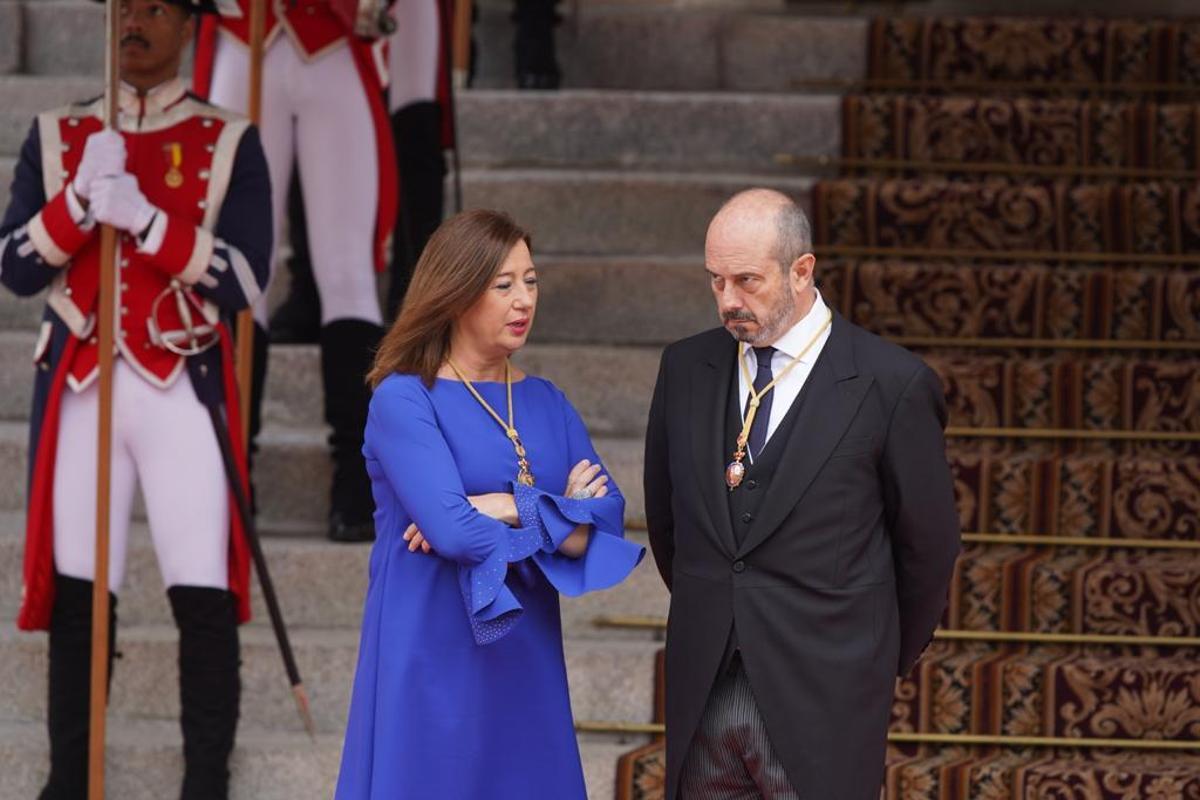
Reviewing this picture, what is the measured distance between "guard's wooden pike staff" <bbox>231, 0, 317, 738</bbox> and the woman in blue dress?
1.00 meters

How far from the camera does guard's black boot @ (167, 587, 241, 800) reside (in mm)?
4272

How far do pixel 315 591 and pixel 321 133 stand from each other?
3.49 feet

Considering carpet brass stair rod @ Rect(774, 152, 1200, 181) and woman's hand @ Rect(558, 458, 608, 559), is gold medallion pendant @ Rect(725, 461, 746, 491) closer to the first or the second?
woman's hand @ Rect(558, 458, 608, 559)

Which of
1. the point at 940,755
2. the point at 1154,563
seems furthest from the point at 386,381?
the point at 1154,563

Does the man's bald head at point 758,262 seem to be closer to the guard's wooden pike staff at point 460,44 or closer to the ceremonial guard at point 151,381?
the ceremonial guard at point 151,381

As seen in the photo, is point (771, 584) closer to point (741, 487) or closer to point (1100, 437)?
point (741, 487)

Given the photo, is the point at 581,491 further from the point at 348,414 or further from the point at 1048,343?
the point at 1048,343

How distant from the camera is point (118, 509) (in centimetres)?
425

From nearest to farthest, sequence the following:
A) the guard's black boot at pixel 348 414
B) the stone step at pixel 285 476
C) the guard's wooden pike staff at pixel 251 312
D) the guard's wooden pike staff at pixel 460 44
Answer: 1. the guard's wooden pike staff at pixel 251 312
2. the guard's black boot at pixel 348 414
3. the stone step at pixel 285 476
4. the guard's wooden pike staff at pixel 460 44

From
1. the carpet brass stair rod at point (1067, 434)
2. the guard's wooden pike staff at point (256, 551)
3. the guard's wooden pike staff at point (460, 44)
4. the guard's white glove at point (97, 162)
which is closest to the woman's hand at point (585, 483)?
the guard's wooden pike staff at point (256, 551)

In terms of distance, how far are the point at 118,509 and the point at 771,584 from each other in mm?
1662

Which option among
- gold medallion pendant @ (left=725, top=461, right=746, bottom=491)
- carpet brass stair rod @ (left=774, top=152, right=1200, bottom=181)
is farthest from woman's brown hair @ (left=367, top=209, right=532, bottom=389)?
carpet brass stair rod @ (left=774, top=152, right=1200, bottom=181)

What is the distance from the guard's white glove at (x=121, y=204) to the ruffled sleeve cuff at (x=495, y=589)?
1.25m

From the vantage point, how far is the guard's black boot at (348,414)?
5.09 metres
